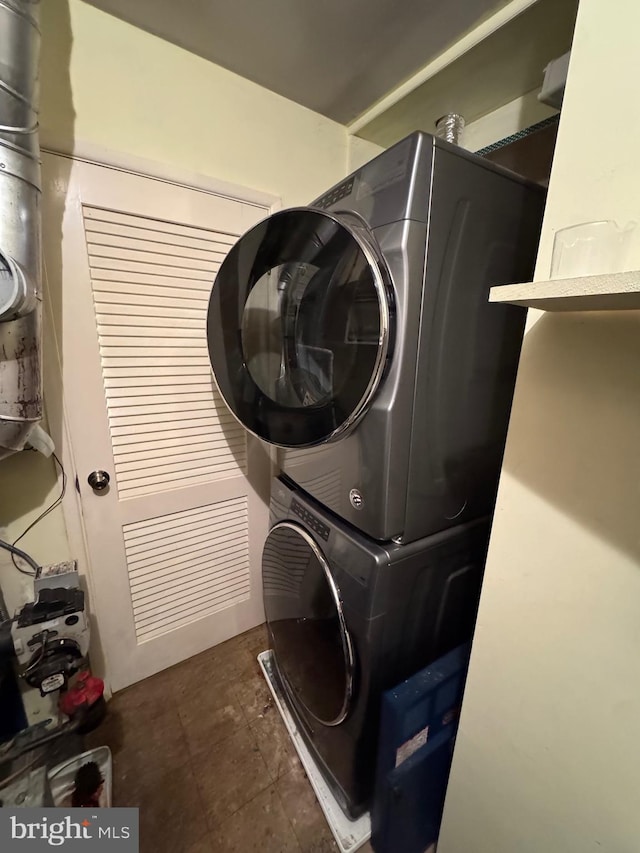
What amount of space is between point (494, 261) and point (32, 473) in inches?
60.7

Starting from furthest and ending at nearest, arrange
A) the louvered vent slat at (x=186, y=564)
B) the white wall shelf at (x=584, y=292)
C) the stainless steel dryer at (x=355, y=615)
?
the louvered vent slat at (x=186, y=564), the stainless steel dryer at (x=355, y=615), the white wall shelf at (x=584, y=292)

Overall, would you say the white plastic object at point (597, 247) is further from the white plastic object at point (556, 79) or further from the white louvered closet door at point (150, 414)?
the white louvered closet door at point (150, 414)

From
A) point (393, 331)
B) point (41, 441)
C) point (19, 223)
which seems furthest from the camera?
point (41, 441)

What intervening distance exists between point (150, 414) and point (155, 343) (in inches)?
10.5

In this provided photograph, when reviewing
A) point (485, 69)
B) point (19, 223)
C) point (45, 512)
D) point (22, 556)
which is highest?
point (485, 69)

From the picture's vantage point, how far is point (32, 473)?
1.16 meters

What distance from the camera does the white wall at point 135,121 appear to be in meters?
1.00

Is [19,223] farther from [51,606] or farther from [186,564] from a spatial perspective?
[186,564]

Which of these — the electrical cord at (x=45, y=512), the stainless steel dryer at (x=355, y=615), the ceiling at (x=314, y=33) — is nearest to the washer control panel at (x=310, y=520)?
the stainless steel dryer at (x=355, y=615)

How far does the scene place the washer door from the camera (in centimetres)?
93

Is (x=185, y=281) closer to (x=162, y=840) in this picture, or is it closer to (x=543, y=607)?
(x=543, y=607)

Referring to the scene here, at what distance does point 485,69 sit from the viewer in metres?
1.11

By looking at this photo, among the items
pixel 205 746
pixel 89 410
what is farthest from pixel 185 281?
pixel 205 746

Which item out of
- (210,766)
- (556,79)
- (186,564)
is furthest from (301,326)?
(210,766)
